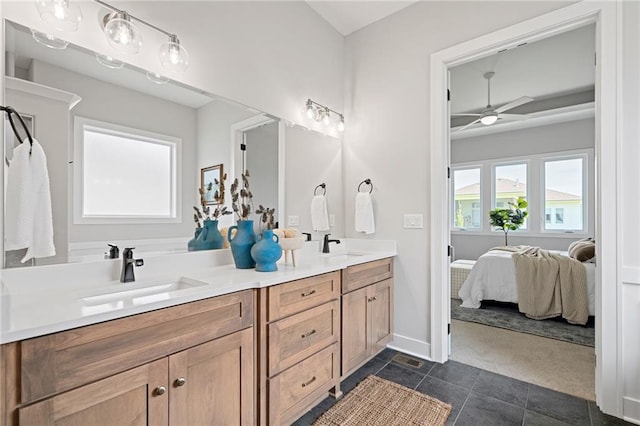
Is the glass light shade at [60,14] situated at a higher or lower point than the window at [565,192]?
higher

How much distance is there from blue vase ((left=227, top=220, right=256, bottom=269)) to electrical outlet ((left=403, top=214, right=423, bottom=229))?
1.38 meters

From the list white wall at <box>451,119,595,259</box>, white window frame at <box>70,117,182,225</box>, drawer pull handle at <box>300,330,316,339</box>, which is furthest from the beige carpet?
white wall at <box>451,119,595,259</box>

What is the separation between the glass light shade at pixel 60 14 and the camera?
1250 mm

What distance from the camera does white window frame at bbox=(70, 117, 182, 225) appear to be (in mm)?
1375

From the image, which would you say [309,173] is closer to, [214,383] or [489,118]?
[214,383]

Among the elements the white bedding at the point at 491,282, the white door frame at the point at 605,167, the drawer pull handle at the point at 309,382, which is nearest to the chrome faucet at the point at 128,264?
the drawer pull handle at the point at 309,382

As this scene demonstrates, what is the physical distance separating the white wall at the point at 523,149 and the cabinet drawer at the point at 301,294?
5341mm

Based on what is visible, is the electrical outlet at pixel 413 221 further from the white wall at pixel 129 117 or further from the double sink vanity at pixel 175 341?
the white wall at pixel 129 117

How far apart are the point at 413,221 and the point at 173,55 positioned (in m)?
2.04

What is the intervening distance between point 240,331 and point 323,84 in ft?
7.42

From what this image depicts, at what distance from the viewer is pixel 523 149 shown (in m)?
5.76

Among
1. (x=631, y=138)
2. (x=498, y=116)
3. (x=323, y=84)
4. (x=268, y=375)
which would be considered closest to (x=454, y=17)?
(x=323, y=84)

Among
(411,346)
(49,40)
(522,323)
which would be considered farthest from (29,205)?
(522,323)

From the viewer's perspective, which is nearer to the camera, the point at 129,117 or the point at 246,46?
the point at 129,117
